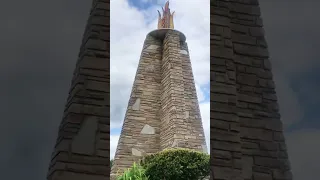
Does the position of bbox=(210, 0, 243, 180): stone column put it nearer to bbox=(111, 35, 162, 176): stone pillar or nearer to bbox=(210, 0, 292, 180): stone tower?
bbox=(210, 0, 292, 180): stone tower

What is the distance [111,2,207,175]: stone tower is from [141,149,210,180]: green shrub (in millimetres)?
538

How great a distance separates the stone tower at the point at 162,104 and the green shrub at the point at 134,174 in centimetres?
30

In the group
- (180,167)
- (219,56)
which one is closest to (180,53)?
(180,167)

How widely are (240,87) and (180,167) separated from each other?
3.66 m

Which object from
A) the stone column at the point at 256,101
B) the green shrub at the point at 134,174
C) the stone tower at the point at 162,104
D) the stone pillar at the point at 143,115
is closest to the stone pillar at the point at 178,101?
the stone tower at the point at 162,104

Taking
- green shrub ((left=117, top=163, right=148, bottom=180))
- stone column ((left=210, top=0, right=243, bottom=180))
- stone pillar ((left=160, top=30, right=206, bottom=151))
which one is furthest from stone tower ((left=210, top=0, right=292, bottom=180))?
stone pillar ((left=160, top=30, right=206, bottom=151))

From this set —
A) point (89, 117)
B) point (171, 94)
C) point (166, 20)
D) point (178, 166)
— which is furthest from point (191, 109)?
point (89, 117)

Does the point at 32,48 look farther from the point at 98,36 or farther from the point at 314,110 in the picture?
the point at 314,110

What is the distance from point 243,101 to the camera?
3881mm

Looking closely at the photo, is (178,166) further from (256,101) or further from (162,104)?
(256,101)

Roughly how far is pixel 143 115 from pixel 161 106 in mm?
390

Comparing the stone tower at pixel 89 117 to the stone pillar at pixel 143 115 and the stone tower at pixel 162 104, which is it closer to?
the stone tower at pixel 162 104

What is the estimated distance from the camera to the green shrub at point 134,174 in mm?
7449

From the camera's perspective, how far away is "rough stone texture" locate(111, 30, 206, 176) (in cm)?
819
